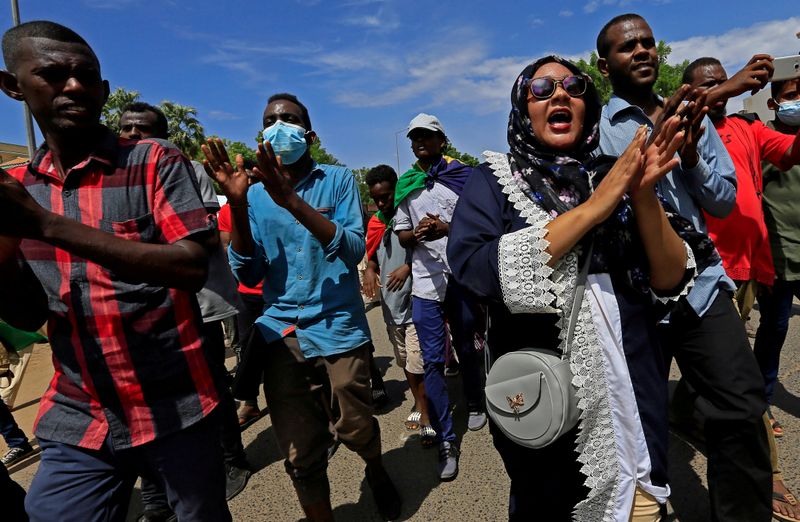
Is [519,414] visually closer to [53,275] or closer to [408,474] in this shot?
[53,275]

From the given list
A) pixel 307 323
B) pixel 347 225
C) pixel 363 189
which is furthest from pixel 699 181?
pixel 363 189

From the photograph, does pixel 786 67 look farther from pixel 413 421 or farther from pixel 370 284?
pixel 413 421

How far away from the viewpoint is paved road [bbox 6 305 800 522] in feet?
9.12

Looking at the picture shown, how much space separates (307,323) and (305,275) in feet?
0.78

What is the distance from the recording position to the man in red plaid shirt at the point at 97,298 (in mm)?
1526

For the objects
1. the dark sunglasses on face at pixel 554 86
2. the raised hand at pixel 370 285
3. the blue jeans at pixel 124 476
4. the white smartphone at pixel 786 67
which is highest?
the white smartphone at pixel 786 67

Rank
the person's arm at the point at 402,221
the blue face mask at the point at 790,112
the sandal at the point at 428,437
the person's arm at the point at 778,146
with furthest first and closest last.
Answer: the person's arm at the point at 402,221 → the sandal at the point at 428,437 → the blue face mask at the point at 790,112 → the person's arm at the point at 778,146

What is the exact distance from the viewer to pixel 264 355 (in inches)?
98.3

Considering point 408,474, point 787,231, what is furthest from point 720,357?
point 408,474

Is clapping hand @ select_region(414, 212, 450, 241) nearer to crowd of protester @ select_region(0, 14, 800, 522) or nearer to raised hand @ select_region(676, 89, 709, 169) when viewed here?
crowd of protester @ select_region(0, 14, 800, 522)

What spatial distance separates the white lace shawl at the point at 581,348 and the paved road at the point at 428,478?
44.9 inches

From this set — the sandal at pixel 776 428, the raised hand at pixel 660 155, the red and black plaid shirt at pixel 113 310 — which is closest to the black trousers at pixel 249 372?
the red and black plaid shirt at pixel 113 310

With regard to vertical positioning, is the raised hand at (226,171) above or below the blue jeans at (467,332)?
above

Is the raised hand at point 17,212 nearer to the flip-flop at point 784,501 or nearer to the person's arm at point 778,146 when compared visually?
the flip-flop at point 784,501
